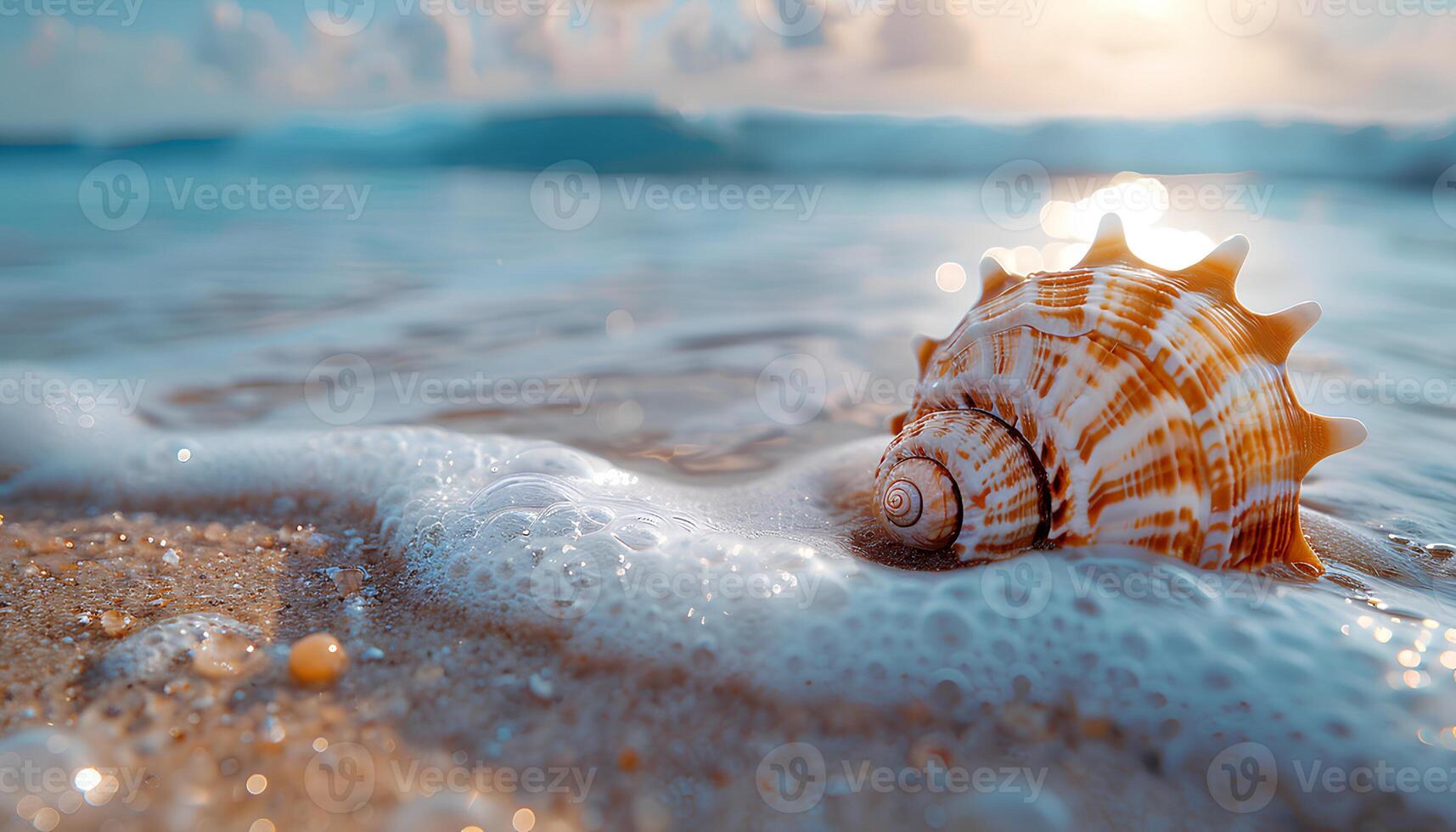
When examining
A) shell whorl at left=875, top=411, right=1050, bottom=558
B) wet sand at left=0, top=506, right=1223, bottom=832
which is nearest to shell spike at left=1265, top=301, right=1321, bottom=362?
shell whorl at left=875, top=411, right=1050, bottom=558

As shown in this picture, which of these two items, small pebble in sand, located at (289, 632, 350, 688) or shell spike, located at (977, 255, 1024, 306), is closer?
small pebble in sand, located at (289, 632, 350, 688)

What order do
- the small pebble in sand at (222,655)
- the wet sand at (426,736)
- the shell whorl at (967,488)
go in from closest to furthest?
the wet sand at (426,736)
the small pebble in sand at (222,655)
the shell whorl at (967,488)

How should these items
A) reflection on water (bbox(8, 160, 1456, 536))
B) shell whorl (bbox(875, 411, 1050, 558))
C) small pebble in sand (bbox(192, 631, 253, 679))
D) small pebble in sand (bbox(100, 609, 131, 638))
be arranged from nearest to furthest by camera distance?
small pebble in sand (bbox(192, 631, 253, 679)) → small pebble in sand (bbox(100, 609, 131, 638)) → shell whorl (bbox(875, 411, 1050, 558)) → reflection on water (bbox(8, 160, 1456, 536))

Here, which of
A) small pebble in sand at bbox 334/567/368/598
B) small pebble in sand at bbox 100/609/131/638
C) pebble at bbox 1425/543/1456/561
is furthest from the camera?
pebble at bbox 1425/543/1456/561

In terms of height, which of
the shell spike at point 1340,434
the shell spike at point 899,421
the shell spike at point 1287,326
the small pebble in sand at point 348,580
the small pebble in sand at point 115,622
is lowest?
the small pebble in sand at point 115,622

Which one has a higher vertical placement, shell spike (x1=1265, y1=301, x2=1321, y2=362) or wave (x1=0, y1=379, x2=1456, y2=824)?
shell spike (x1=1265, y1=301, x2=1321, y2=362)

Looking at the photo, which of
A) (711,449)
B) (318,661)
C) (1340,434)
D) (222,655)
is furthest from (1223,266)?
(222,655)

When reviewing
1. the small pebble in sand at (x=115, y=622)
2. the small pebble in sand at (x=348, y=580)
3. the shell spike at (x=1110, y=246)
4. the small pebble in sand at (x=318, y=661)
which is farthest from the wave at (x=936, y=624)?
the shell spike at (x=1110, y=246)

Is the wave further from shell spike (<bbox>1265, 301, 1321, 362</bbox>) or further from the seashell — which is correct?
shell spike (<bbox>1265, 301, 1321, 362</bbox>)

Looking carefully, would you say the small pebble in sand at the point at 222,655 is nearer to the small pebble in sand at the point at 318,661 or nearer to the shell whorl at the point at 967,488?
the small pebble in sand at the point at 318,661
